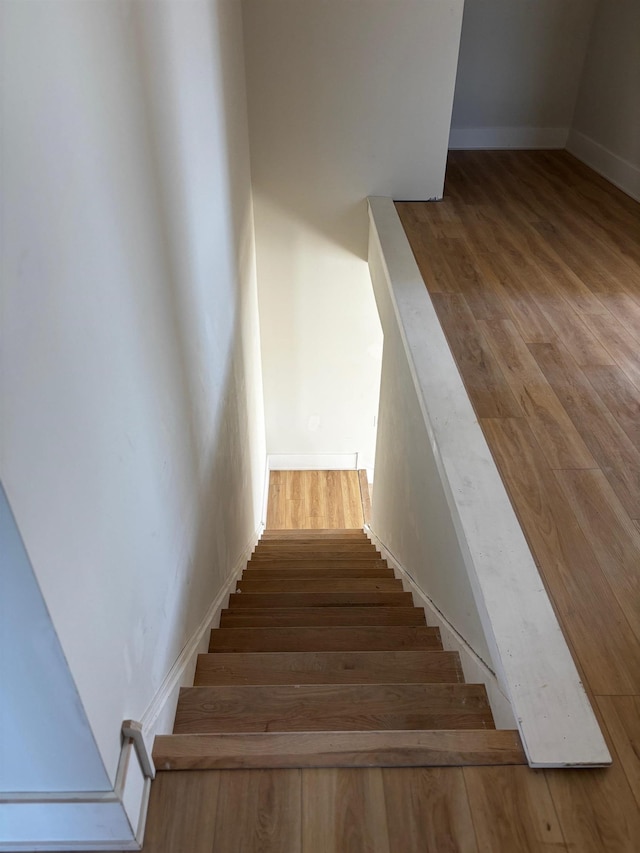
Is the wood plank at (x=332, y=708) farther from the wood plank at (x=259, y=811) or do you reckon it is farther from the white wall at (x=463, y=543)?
the wood plank at (x=259, y=811)

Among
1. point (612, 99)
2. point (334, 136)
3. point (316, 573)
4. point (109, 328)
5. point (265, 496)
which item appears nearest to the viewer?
point (109, 328)

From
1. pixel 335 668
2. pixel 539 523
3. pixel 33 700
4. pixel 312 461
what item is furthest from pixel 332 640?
pixel 312 461

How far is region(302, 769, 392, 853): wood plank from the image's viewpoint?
3.67 ft

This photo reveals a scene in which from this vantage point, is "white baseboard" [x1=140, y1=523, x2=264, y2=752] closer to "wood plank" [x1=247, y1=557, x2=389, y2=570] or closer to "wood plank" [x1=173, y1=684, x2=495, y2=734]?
"wood plank" [x1=173, y1=684, x2=495, y2=734]

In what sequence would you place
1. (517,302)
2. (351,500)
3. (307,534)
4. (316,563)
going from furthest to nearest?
(351,500)
(307,534)
(316,563)
(517,302)

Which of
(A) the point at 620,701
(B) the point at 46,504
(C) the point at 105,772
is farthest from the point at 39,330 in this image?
(A) the point at 620,701

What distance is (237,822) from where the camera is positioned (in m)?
1.14

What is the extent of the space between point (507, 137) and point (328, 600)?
12.6ft

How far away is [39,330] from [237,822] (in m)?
0.94

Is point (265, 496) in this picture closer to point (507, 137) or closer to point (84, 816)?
point (507, 137)

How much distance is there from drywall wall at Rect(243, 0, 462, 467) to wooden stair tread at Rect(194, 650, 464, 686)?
118 inches

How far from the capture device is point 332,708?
1513mm

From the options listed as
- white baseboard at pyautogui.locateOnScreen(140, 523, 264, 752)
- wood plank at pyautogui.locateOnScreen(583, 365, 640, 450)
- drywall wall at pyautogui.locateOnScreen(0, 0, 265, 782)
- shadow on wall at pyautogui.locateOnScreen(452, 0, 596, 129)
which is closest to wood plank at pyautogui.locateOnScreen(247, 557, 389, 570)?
white baseboard at pyautogui.locateOnScreen(140, 523, 264, 752)

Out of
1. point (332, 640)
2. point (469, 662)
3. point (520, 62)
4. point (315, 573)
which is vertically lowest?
point (315, 573)
